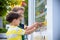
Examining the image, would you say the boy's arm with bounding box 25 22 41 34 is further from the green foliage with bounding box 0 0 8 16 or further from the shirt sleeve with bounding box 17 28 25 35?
the green foliage with bounding box 0 0 8 16

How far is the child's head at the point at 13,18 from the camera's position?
1643 mm

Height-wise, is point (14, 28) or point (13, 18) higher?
point (13, 18)

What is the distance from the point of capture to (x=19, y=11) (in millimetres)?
1663

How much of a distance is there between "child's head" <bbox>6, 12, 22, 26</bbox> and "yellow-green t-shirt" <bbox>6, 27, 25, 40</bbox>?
0.06 meters

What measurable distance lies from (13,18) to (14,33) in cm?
17

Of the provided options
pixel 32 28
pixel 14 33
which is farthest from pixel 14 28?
pixel 32 28

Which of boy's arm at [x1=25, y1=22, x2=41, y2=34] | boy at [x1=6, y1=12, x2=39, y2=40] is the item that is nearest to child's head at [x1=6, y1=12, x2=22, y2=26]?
boy at [x1=6, y1=12, x2=39, y2=40]

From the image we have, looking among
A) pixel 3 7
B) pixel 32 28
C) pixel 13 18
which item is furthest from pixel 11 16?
pixel 32 28

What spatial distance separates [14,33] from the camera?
1.64 metres

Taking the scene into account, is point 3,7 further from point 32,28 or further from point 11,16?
point 32,28

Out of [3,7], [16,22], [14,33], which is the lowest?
[14,33]

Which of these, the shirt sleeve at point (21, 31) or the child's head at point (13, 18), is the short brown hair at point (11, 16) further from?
the shirt sleeve at point (21, 31)

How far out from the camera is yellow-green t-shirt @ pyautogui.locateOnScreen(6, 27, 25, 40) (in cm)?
163

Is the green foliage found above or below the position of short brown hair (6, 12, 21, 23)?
above
